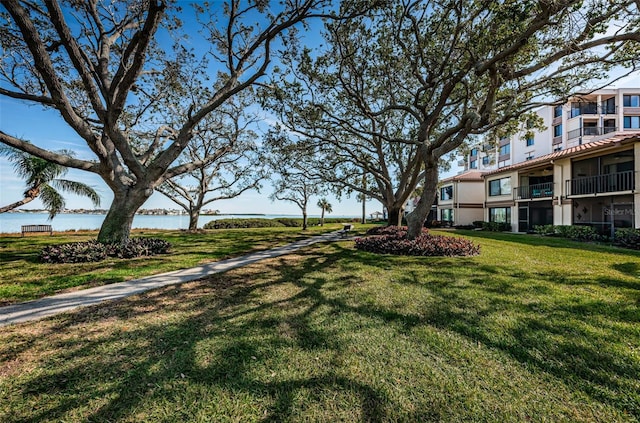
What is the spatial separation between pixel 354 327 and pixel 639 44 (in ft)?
39.5

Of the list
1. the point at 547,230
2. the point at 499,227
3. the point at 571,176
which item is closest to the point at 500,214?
the point at 499,227

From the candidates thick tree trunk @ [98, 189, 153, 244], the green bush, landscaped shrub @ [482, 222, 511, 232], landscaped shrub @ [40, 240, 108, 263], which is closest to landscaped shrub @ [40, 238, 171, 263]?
landscaped shrub @ [40, 240, 108, 263]

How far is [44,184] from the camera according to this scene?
1572 cm

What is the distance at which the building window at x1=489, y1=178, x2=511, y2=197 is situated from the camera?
24.5 meters

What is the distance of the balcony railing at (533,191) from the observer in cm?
2045

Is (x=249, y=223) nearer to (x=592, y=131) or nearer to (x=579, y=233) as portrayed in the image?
(x=579, y=233)

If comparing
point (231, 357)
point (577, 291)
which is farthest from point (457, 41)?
point (231, 357)

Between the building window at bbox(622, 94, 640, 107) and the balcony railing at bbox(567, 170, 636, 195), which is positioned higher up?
the building window at bbox(622, 94, 640, 107)

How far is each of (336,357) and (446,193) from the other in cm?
3348

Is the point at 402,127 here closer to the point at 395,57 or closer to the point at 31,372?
the point at 395,57

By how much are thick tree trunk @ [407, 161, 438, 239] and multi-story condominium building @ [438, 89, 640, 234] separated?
18.1 ft

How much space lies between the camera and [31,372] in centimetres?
284

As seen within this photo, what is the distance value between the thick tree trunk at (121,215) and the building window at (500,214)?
29001mm

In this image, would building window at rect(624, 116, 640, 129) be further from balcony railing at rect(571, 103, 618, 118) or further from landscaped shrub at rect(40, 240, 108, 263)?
landscaped shrub at rect(40, 240, 108, 263)
